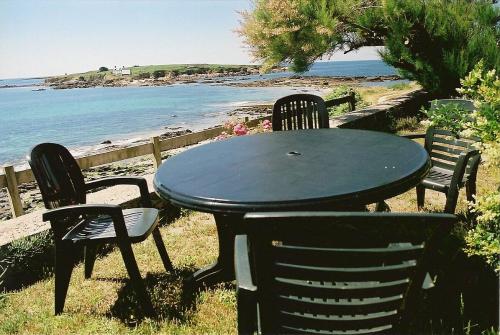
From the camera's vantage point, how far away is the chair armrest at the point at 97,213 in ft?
7.88

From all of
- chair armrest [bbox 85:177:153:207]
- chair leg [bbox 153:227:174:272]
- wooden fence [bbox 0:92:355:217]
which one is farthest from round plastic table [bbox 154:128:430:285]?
wooden fence [bbox 0:92:355:217]

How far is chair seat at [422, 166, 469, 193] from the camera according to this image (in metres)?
3.17

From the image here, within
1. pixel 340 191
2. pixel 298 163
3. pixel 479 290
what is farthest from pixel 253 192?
pixel 479 290

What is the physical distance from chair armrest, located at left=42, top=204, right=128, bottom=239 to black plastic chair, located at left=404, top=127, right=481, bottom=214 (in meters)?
2.53

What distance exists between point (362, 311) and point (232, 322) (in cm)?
124

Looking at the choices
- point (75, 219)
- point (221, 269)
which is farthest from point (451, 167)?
point (75, 219)

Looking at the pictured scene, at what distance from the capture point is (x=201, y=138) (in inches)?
274

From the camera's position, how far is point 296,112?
4.51 metres

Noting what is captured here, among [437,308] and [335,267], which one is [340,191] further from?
[437,308]

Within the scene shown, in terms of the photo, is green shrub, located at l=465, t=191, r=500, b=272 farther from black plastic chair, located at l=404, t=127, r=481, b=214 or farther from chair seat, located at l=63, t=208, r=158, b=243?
chair seat, located at l=63, t=208, r=158, b=243

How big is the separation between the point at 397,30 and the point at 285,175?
8.61m

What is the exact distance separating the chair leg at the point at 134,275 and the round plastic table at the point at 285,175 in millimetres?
464

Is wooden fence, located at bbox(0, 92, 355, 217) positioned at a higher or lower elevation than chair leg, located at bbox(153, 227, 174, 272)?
higher

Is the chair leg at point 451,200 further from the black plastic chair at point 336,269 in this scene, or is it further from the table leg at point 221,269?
the black plastic chair at point 336,269
